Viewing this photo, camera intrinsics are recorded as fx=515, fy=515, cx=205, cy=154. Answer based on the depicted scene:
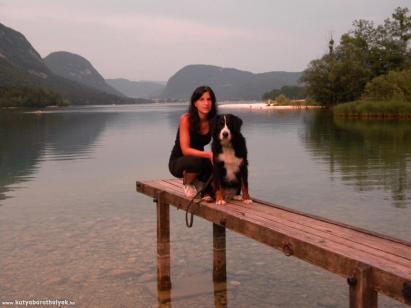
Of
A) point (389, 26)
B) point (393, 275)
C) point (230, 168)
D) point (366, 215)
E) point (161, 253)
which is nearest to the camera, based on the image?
point (393, 275)

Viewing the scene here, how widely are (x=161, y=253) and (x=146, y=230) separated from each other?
3.78 m

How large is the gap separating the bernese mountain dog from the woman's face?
2.38 ft

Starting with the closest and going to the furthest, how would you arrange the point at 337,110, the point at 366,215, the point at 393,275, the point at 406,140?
the point at 393,275
the point at 366,215
the point at 406,140
the point at 337,110

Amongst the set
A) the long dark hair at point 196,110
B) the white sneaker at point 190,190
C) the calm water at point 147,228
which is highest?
the long dark hair at point 196,110

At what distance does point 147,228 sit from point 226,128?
6.64 metres

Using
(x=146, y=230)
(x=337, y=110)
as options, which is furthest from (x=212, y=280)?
(x=337, y=110)

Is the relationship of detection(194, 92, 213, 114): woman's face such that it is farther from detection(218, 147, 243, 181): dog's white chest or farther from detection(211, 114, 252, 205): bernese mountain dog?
detection(218, 147, 243, 181): dog's white chest

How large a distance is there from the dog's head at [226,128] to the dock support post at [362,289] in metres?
2.86

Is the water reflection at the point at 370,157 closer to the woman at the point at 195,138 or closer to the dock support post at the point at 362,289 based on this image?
the woman at the point at 195,138

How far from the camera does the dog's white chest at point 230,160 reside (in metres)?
6.95

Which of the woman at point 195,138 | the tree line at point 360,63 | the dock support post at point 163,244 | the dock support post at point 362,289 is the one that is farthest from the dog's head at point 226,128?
the tree line at point 360,63

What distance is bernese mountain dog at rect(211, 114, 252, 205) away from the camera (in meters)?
6.81

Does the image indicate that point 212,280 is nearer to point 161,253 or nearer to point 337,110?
point 161,253

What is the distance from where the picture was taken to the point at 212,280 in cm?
914
